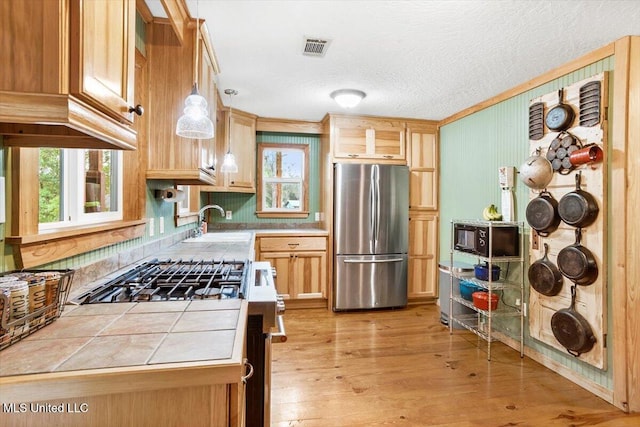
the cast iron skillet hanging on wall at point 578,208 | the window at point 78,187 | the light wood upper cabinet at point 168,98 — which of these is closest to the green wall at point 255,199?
the light wood upper cabinet at point 168,98

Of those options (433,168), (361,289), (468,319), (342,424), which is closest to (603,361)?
(468,319)

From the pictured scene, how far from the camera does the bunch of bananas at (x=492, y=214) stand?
9.50 ft

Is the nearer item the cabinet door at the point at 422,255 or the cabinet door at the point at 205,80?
the cabinet door at the point at 205,80

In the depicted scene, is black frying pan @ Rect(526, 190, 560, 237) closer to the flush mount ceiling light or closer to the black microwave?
the black microwave

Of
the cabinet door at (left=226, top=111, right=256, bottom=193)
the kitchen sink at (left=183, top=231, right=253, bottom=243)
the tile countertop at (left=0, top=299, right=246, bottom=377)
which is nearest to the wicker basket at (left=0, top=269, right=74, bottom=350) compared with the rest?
the tile countertop at (left=0, top=299, right=246, bottom=377)

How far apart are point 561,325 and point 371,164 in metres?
2.23

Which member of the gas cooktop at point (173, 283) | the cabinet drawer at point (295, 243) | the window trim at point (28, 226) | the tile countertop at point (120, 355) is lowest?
the cabinet drawer at point (295, 243)

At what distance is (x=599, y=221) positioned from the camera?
208 cm

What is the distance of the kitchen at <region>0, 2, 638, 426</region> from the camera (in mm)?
1140

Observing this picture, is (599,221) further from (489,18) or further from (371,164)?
(371,164)

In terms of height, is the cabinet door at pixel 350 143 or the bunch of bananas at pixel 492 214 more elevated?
the cabinet door at pixel 350 143

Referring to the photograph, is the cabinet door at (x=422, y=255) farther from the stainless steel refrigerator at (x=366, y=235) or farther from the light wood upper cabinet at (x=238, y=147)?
the light wood upper cabinet at (x=238, y=147)

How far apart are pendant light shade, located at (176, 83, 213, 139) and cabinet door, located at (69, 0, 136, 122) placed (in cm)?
54

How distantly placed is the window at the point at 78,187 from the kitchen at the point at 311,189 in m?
0.09
